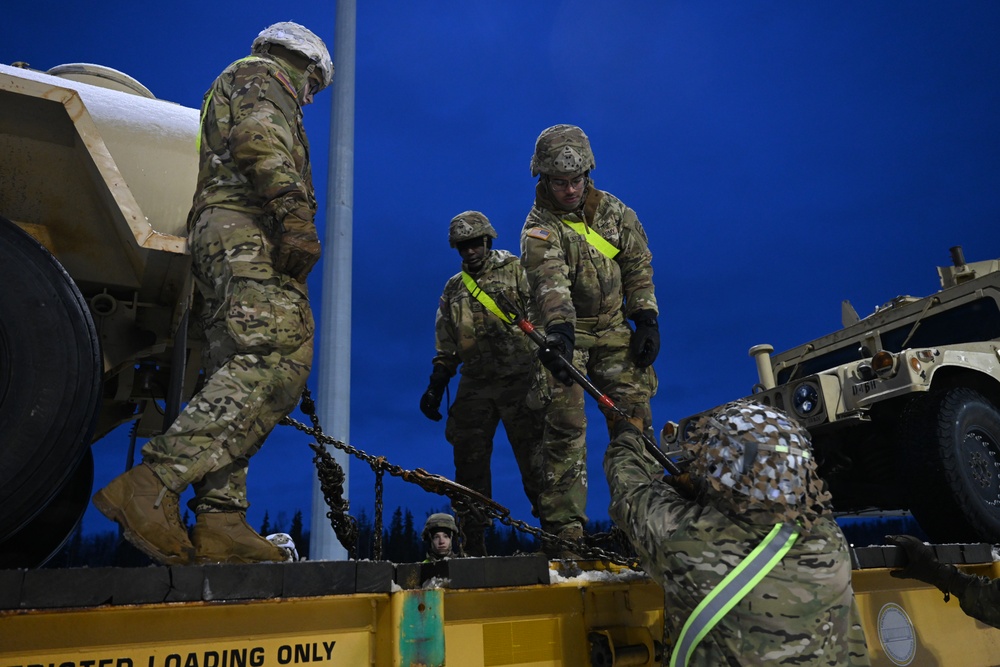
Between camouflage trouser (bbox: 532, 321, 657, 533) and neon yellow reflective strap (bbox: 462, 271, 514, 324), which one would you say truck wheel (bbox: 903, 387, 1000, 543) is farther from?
neon yellow reflective strap (bbox: 462, 271, 514, 324)

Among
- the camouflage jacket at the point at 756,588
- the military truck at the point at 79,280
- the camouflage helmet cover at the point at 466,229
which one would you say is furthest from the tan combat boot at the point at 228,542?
the camouflage helmet cover at the point at 466,229

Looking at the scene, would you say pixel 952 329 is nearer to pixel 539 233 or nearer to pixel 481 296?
pixel 481 296

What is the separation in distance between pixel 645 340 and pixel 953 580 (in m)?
1.72

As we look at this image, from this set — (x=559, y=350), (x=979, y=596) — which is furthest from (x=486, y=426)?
(x=979, y=596)

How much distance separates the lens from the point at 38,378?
80.0 inches

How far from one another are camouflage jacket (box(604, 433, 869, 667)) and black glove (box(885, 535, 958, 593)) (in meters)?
1.05

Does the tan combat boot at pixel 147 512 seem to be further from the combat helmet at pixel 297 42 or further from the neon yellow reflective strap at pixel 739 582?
the combat helmet at pixel 297 42

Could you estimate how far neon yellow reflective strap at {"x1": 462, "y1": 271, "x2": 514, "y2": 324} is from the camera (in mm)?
5125

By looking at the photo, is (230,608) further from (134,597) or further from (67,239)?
(67,239)

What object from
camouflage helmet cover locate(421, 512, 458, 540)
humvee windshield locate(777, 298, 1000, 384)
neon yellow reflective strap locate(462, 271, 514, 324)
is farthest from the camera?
humvee windshield locate(777, 298, 1000, 384)

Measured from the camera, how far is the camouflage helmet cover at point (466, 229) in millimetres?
5324

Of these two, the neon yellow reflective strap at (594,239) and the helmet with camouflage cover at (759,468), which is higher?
the neon yellow reflective strap at (594,239)

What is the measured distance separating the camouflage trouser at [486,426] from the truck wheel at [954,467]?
7.67 ft

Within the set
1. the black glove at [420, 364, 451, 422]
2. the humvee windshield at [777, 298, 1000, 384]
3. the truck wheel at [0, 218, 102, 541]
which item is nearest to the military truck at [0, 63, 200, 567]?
Result: the truck wheel at [0, 218, 102, 541]
